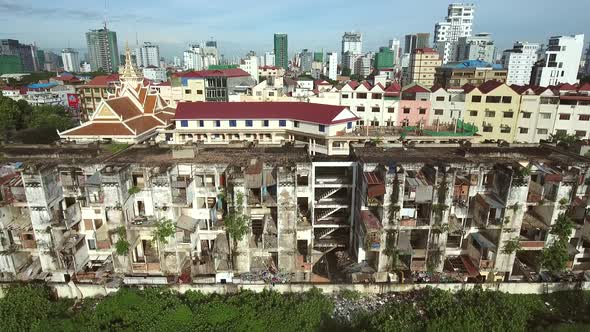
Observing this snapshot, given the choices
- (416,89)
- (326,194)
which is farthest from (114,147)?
(416,89)

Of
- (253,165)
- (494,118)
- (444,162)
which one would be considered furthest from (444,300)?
(494,118)

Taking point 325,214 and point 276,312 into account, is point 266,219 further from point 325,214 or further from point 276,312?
point 276,312

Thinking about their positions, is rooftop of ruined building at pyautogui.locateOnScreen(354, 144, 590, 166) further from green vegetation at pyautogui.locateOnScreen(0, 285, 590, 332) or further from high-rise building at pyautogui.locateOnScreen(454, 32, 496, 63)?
high-rise building at pyautogui.locateOnScreen(454, 32, 496, 63)

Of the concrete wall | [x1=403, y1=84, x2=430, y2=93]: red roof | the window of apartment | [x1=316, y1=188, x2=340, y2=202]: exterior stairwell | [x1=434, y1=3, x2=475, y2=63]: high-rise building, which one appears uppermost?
[x1=434, y1=3, x2=475, y2=63]: high-rise building

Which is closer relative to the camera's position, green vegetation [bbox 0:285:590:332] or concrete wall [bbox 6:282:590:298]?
green vegetation [bbox 0:285:590:332]

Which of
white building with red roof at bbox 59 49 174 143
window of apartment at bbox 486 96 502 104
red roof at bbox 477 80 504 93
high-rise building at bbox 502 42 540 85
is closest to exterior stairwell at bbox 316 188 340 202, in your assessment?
white building with red roof at bbox 59 49 174 143

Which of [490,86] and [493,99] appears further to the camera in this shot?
[490,86]
